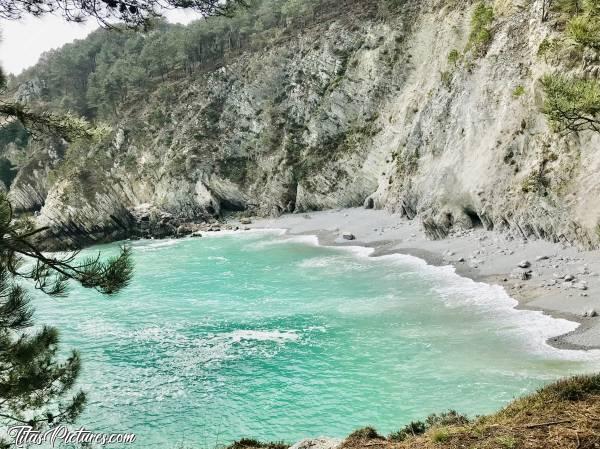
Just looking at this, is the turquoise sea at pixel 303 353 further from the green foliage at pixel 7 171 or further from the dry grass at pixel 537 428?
the green foliage at pixel 7 171

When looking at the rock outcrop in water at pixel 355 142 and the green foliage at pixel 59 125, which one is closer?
the green foliage at pixel 59 125

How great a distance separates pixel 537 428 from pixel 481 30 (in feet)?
123

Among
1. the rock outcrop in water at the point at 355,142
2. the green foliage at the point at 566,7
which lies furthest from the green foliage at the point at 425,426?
the green foliage at the point at 566,7

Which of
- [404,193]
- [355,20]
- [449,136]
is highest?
[355,20]

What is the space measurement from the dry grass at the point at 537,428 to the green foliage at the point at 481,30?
34.9m

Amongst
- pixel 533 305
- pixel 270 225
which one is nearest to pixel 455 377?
pixel 533 305

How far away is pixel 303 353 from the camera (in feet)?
59.0

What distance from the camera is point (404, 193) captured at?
40812mm

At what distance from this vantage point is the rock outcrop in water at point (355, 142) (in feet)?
90.3

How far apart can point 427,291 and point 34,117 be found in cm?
2019

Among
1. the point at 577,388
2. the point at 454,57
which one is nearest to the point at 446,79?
the point at 454,57

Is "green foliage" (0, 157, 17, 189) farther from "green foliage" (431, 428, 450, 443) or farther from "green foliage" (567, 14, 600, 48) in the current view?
"green foliage" (431, 428, 450, 443)

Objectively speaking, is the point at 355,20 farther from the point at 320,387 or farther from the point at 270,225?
the point at 320,387

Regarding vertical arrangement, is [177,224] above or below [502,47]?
below
